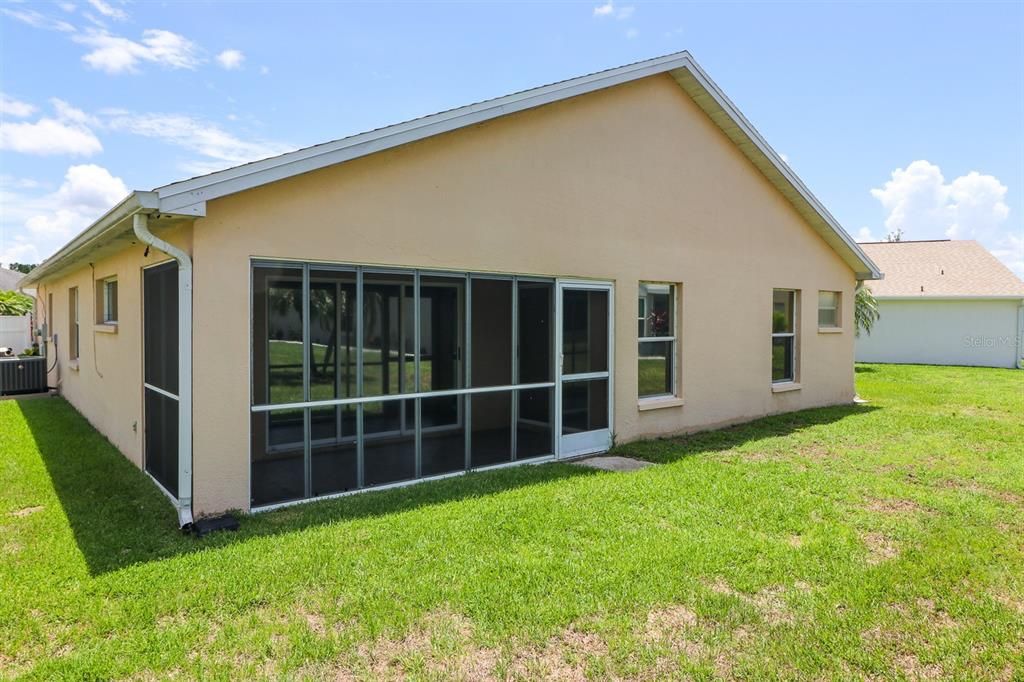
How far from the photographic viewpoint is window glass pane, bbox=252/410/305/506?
6406 millimetres

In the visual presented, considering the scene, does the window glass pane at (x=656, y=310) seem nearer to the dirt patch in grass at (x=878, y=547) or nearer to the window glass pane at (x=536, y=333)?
the window glass pane at (x=536, y=333)

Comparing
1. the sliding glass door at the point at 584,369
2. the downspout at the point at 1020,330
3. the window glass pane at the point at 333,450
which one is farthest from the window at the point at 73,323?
the downspout at the point at 1020,330

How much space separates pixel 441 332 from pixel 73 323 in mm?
9104

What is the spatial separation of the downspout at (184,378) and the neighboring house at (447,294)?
0.06ft

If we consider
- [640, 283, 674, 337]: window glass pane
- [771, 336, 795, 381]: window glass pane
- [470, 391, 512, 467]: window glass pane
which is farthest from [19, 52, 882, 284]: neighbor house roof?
[470, 391, 512, 467]: window glass pane

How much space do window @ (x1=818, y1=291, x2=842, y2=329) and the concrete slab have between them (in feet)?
23.4

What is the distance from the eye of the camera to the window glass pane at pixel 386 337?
22.2ft

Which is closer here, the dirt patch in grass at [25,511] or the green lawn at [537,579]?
the green lawn at [537,579]

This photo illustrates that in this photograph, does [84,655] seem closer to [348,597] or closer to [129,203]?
[348,597]

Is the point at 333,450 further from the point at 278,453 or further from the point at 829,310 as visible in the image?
the point at 829,310

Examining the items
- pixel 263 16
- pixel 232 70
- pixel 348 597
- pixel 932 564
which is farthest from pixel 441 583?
pixel 232 70

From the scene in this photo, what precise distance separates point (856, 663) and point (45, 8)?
11.4 metres

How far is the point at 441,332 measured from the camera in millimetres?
7910

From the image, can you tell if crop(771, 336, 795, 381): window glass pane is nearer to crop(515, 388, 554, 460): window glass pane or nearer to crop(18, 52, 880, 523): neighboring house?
crop(18, 52, 880, 523): neighboring house
